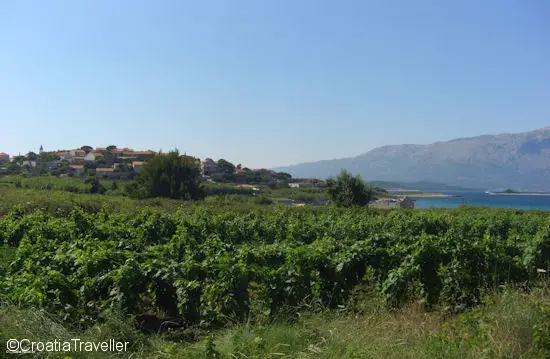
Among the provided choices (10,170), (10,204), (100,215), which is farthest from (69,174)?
(100,215)

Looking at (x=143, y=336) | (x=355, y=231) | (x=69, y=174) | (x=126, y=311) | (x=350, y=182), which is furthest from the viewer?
(x=69, y=174)

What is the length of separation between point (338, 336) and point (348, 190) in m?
38.4

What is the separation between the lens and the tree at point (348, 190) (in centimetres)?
4262

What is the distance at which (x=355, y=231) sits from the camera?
44.8ft

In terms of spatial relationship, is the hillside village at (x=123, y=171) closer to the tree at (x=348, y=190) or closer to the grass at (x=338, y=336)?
the tree at (x=348, y=190)

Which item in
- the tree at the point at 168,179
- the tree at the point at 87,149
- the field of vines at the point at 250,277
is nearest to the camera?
the field of vines at the point at 250,277

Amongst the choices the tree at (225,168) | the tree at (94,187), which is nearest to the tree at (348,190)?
the tree at (94,187)

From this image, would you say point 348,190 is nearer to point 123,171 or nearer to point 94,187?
point 94,187

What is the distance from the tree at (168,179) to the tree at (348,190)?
16299 mm

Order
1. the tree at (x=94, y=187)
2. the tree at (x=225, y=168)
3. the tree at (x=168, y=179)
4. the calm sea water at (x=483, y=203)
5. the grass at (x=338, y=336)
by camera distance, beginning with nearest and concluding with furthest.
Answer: the grass at (x=338, y=336), the tree at (x=168, y=179), the tree at (x=94, y=187), the calm sea water at (x=483, y=203), the tree at (x=225, y=168)

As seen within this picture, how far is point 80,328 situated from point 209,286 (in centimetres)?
165

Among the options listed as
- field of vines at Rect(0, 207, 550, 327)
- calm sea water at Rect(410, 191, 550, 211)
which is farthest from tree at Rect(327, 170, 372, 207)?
field of vines at Rect(0, 207, 550, 327)

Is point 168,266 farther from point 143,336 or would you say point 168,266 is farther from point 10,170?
Result: point 10,170

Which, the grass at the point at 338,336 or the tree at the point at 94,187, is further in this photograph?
the tree at the point at 94,187
